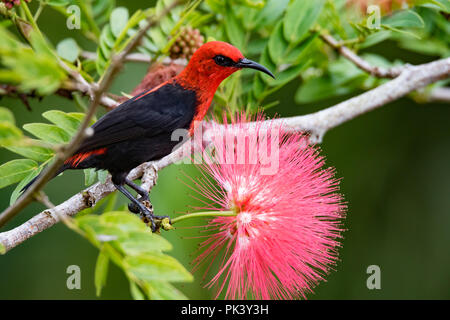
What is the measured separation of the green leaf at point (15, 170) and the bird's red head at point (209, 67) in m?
0.82

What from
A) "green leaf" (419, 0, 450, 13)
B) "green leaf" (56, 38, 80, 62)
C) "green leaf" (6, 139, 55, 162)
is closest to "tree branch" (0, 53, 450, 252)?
"green leaf" (6, 139, 55, 162)

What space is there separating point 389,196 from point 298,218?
129 inches

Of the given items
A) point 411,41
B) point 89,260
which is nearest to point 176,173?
point 89,260

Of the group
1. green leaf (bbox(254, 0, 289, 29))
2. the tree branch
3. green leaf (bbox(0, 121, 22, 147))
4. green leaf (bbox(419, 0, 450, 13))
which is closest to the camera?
green leaf (bbox(0, 121, 22, 147))

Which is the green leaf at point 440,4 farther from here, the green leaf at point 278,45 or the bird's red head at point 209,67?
the bird's red head at point 209,67

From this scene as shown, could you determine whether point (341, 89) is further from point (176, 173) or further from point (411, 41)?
point (176, 173)

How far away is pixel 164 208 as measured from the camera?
3529mm

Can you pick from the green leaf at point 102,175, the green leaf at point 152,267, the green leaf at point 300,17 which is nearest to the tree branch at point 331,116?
the green leaf at point 102,175

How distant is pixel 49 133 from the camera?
7.66 feet

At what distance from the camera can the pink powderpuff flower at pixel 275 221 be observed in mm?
2156

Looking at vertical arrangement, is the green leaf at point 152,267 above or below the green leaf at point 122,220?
below

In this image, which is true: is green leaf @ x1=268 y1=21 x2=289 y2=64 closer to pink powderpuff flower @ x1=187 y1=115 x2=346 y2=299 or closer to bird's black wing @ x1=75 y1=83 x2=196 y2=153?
bird's black wing @ x1=75 y1=83 x2=196 y2=153

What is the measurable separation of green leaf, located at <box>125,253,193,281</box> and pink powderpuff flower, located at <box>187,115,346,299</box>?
0.63m

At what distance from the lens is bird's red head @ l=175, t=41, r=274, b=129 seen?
2.44 metres
